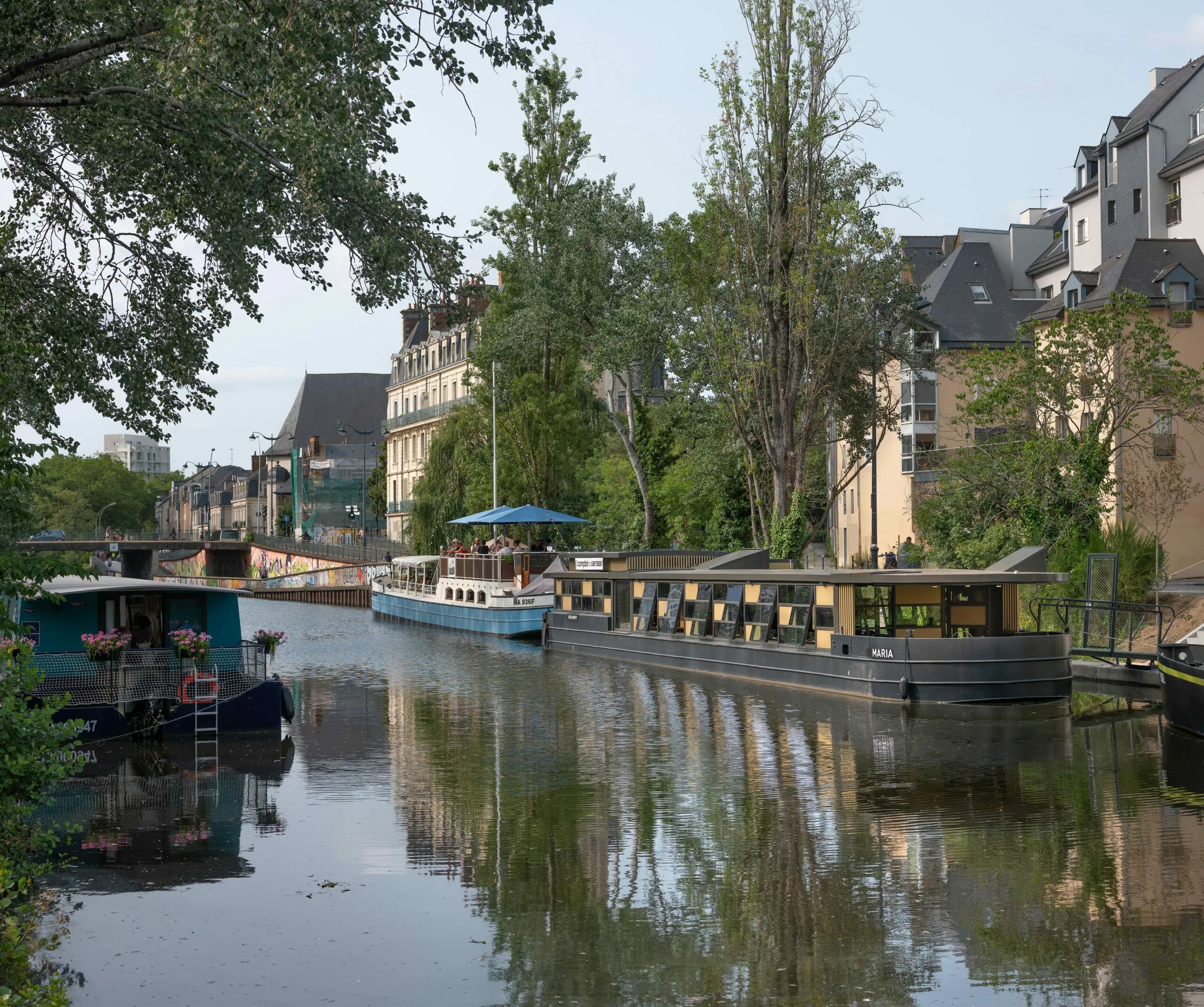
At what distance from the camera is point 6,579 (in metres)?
8.47

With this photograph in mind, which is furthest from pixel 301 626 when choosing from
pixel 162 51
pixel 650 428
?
pixel 162 51

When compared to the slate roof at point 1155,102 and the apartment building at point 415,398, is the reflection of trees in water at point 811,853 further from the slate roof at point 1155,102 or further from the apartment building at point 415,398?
the apartment building at point 415,398

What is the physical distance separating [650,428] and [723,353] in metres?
13.2

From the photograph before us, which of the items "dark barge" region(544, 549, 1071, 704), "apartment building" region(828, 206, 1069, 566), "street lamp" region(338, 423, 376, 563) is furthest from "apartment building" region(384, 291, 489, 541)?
"dark barge" region(544, 549, 1071, 704)

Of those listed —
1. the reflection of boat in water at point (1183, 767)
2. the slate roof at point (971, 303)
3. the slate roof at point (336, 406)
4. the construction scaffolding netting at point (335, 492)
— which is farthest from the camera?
the slate roof at point (336, 406)

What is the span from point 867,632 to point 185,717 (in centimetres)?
1410

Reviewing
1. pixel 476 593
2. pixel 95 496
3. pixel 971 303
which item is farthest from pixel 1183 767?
pixel 95 496

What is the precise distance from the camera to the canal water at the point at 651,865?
31.1 feet

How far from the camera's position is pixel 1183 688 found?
21.2 metres

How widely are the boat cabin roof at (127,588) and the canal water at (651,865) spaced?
2.51 metres

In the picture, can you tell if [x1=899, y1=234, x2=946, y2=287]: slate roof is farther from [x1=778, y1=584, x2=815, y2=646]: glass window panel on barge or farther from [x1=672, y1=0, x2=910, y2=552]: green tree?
[x1=778, y1=584, x2=815, y2=646]: glass window panel on barge

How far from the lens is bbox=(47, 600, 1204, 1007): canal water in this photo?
9.48m

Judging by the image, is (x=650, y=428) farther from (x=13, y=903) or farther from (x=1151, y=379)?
(x=13, y=903)

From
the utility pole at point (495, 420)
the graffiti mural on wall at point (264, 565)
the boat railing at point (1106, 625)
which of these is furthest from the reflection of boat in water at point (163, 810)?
the graffiti mural on wall at point (264, 565)
